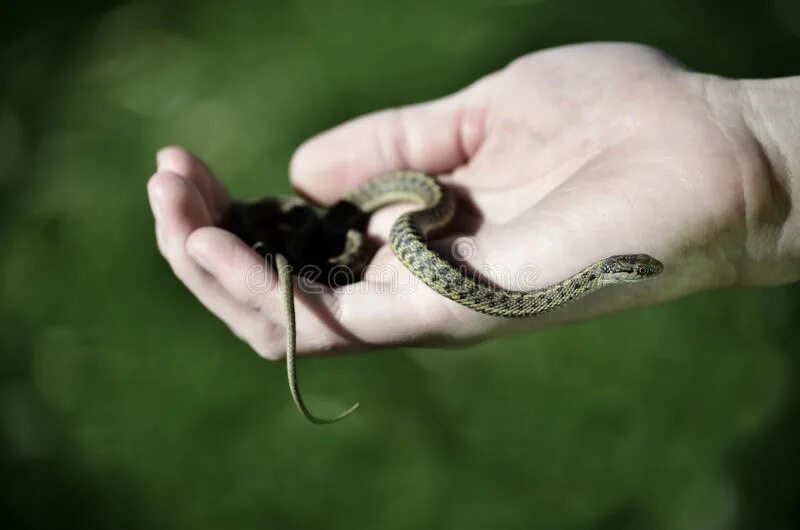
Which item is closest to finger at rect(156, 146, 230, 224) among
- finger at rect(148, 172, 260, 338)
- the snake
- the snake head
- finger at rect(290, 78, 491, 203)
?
the snake

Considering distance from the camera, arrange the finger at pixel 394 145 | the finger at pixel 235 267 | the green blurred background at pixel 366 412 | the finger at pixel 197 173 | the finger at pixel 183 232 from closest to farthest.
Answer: the finger at pixel 235 267, the finger at pixel 183 232, the finger at pixel 197 173, the finger at pixel 394 145, the green blurred background at pixel 366 412

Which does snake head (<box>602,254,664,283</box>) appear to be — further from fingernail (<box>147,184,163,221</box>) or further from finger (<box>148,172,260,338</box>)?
fingernail (<box>147,184,163,221</box>)

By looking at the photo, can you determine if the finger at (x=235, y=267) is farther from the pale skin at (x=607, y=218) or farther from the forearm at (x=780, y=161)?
the forearm at (x=780, y=161)

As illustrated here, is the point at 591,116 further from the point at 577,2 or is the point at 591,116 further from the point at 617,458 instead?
the point at 577,2

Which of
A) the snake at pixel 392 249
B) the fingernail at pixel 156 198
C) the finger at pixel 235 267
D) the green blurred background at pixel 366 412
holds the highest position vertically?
the fingernail at pixel 156 198

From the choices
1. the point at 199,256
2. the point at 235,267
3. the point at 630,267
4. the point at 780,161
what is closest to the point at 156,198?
the point at 199,256

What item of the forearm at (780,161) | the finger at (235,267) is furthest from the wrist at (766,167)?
the finger at (235,267)

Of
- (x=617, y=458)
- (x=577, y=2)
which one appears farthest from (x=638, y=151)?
(x=577, y=2)

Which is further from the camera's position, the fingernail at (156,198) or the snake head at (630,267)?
the fingernail at (156,198)
